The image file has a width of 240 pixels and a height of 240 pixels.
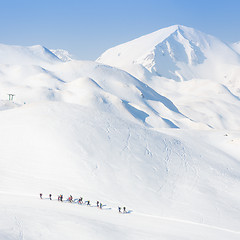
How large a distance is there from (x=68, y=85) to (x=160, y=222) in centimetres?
8924

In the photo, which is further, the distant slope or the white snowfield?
the distant slope

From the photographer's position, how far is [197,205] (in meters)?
36.1

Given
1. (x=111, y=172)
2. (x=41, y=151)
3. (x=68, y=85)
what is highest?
(x=68, y=85)

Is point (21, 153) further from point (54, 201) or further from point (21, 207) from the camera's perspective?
point (21, 207)

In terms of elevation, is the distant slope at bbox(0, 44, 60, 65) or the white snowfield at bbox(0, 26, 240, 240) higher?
the distant slope at bbox(0, 44, 60, 65)

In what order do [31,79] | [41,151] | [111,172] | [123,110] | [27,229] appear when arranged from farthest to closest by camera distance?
1. [31,79]
2. [123,110]
3. [41,151]
4. [111,172]
5. [27,229]

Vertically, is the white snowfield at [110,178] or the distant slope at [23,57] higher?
the distant slope at [23,57]

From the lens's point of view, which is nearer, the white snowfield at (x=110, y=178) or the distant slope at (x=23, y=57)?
the white snowfield at (x=110, y=178)

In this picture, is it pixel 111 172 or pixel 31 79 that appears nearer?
pixel 111 172

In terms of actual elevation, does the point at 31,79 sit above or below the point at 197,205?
above

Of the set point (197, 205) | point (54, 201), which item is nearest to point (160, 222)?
point (197, 205)

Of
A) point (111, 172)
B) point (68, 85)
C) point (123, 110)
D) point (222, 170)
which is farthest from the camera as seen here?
point (68, 85)

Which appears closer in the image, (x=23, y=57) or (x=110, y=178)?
(x=110, y=178)

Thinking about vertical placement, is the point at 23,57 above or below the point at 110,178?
above
